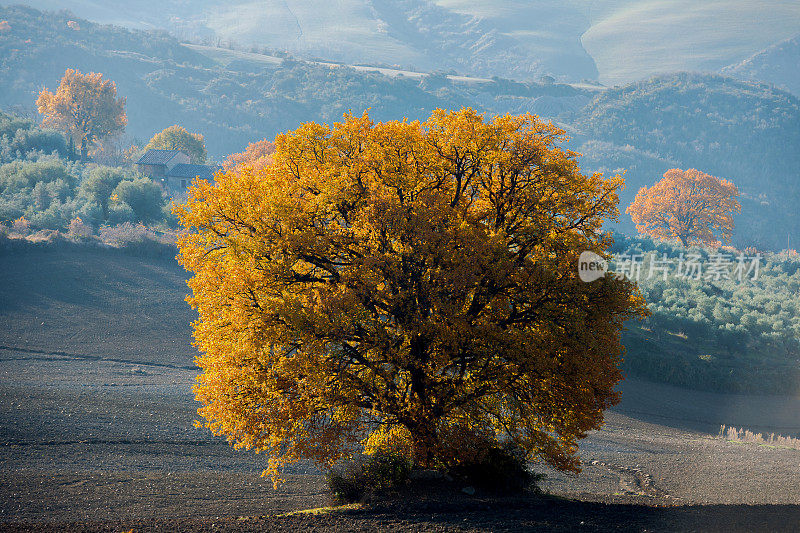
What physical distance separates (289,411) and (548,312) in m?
6.07

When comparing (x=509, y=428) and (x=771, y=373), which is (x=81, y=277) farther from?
(x=771, y=373)

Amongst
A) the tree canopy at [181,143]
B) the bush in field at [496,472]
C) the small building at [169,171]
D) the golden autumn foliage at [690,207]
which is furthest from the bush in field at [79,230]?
the golden autumn foliage at [690,207]

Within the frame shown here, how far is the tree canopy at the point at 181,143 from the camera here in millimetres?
99688

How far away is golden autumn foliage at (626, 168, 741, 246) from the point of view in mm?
80438

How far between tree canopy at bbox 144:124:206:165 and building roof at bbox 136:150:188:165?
8644 millimetres

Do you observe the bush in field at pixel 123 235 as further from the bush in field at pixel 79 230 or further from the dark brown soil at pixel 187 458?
the dark brown soil at pixel 187 458

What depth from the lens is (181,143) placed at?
100 m

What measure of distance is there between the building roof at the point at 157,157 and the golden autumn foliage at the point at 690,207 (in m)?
63.9

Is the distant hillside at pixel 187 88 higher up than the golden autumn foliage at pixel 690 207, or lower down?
higher up

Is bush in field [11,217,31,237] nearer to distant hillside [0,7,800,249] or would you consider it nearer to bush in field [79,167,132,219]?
bush in field [79,167,132,219]

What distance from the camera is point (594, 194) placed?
15039mm

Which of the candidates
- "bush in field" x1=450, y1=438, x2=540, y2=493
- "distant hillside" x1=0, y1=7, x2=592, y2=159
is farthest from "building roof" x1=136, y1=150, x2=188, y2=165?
"bush in field" x1=450, y1=438, x2=540, y2=493

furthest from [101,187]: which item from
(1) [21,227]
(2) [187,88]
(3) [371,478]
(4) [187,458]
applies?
(2) [187,88]

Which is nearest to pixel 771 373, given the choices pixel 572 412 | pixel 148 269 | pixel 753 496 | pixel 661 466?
pixel 661 466
